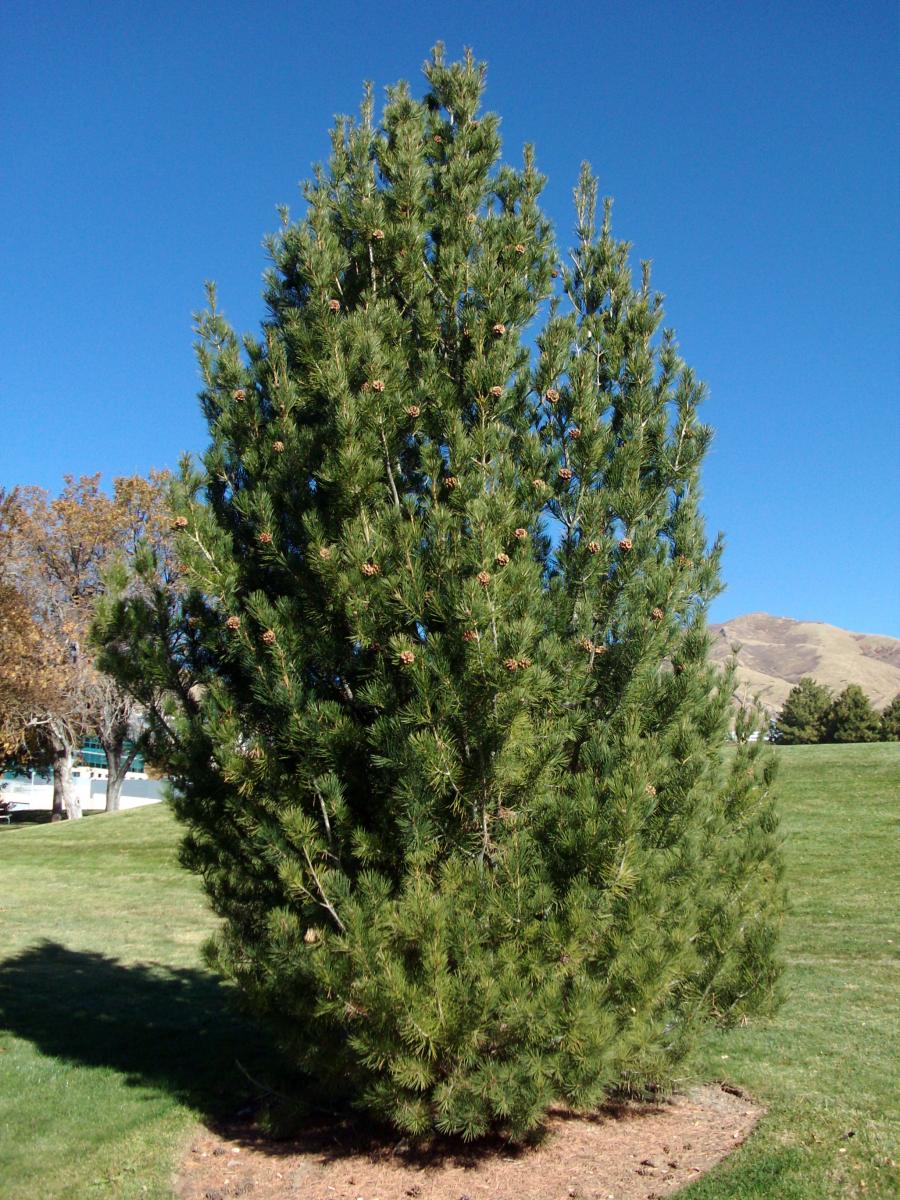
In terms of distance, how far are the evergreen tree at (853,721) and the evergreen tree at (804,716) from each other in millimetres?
940

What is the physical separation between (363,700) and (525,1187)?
2.79 m

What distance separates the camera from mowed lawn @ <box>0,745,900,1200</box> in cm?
532

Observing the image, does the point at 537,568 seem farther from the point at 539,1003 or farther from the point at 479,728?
the point at 539,1003

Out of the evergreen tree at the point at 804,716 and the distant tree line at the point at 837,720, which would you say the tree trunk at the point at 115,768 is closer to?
the distant tree line at the point at 837,720

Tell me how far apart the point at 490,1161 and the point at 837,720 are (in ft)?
171

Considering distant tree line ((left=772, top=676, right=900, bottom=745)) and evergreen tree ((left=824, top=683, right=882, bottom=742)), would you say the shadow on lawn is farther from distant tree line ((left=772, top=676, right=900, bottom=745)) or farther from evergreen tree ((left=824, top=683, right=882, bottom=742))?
evergreen tree ((left=824, top=683, right=882, bottom=742))

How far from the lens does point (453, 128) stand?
684 centimetres

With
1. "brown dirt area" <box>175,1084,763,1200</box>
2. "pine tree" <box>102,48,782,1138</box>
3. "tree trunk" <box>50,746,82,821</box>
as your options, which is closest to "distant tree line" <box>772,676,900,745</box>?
"tree trunk" <box>50,746,82,821</box>

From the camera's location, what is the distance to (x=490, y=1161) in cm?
550

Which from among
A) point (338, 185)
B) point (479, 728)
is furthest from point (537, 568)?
point (338, 185)

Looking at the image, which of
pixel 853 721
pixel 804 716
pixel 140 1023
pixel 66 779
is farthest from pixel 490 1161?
pixel 804 716

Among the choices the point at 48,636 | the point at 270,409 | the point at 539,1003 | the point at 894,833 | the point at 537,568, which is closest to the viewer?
the point at 539,1003

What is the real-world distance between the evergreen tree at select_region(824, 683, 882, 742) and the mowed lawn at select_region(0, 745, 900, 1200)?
116ft

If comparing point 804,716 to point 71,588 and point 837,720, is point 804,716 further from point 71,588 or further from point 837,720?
→ point 71,588
